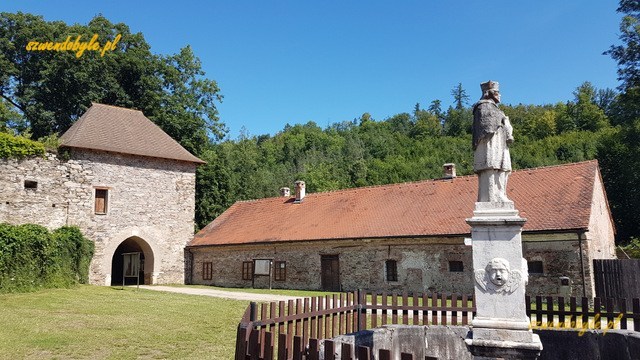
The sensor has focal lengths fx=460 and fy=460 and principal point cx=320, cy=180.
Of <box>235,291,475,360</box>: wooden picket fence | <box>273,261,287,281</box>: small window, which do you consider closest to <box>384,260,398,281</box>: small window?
<box>273,261,287,281</box>: small window

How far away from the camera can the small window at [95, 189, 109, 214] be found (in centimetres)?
2432

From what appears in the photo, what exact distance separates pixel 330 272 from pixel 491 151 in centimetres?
1762

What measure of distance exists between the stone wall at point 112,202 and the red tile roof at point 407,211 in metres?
2.48

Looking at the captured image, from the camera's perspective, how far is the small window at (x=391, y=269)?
20531 millimetres

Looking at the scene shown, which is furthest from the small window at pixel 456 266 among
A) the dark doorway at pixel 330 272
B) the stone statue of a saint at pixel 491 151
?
the stone statue of a saint at pixel 491 151

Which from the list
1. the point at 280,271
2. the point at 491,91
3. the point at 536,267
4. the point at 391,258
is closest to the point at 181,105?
the point at 280,271

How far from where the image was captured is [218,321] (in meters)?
11.3

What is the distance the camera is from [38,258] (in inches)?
767

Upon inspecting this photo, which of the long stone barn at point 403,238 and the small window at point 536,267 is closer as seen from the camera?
the long stone barn at point 403,238

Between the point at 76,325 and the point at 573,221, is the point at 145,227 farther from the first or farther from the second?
the point at 573,221

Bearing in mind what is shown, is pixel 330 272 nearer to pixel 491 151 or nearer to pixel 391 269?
pixel 391 269

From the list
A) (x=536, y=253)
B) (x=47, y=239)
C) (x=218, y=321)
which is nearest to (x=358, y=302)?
(x=218, y=321)

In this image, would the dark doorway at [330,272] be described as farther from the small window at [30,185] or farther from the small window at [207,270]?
the small window at [30,185]

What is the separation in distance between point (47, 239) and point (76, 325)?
11.9 metres
